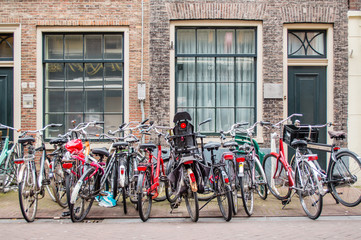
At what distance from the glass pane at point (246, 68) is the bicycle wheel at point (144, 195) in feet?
13.6

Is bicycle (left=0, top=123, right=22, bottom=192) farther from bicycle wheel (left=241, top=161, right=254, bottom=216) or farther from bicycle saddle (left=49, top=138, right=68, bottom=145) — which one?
bicycle wheel (left=241, top=161, right=254, bottom=216)

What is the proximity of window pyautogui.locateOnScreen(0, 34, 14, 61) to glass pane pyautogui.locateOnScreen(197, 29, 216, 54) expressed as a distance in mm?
4225

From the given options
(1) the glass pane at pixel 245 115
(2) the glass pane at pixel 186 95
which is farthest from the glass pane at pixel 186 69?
(1) the glass pane at pixel 245 115

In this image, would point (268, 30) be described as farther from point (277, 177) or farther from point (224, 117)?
point (277, 177)

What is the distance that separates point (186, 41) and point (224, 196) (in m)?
4.48

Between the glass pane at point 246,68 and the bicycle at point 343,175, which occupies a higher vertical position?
the glass pane at point 246,68

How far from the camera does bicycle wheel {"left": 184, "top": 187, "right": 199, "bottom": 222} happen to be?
19.7 feet

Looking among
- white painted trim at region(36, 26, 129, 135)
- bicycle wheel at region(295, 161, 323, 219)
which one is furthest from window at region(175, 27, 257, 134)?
bicycle wheel at region(295, 161, 323, 219)

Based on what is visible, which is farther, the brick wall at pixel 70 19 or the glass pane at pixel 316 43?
the glass pane at pixel 316 43

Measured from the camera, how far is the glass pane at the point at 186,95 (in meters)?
9.55

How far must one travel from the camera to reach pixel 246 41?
9.54 metres

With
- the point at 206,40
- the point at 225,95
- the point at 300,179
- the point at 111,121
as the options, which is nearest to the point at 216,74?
the point at 225,95

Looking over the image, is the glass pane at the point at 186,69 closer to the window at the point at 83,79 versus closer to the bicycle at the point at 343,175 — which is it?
the window at the point at 83,79

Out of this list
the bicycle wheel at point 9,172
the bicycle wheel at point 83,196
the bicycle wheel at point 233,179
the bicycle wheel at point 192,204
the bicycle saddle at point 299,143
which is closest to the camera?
the bicycle wheel at point 192,204
